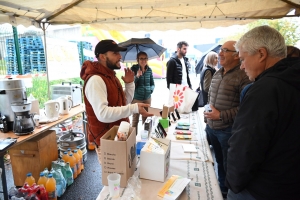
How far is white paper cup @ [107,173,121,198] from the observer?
3.06 feet

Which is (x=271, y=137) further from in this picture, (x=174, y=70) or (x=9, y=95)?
(x=174, y=70)

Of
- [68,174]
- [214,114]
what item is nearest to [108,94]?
[214,114]

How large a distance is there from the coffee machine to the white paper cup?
1.39 m

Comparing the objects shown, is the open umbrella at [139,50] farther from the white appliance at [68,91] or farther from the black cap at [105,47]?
the black cap at [105,47]

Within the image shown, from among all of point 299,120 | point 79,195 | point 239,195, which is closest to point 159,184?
point 239,195

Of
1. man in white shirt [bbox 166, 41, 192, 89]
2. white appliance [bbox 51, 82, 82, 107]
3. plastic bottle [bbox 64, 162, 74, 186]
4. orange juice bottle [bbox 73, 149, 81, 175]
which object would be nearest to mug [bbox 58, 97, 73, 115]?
white appliance [bbox 51, 82, 82, 107]

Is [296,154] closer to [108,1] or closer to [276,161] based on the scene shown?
[276,161]

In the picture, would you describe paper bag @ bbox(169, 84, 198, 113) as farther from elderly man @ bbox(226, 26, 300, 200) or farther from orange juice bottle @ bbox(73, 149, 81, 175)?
elderly man @ bbox(226, 26, 300, 200)

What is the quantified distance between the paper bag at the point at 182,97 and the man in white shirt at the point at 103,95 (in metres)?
1.08

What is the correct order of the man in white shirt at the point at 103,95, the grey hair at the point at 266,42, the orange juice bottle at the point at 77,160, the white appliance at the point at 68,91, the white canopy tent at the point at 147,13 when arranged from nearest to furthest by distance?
1. the grey hair at the point at 266,42
2. the man in white shirt at the point at 103,95
3. the white canopy tent at the point at 147,13
4. the orange juice bottle at the point at 77,160
5. the white appliance at the point at 68,91

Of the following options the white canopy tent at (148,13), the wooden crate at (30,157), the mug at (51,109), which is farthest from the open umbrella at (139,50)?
the wooden crate at (30,157)

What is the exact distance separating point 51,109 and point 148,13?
183 cm

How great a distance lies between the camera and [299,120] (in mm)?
764

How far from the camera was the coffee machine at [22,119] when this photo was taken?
1844mm
